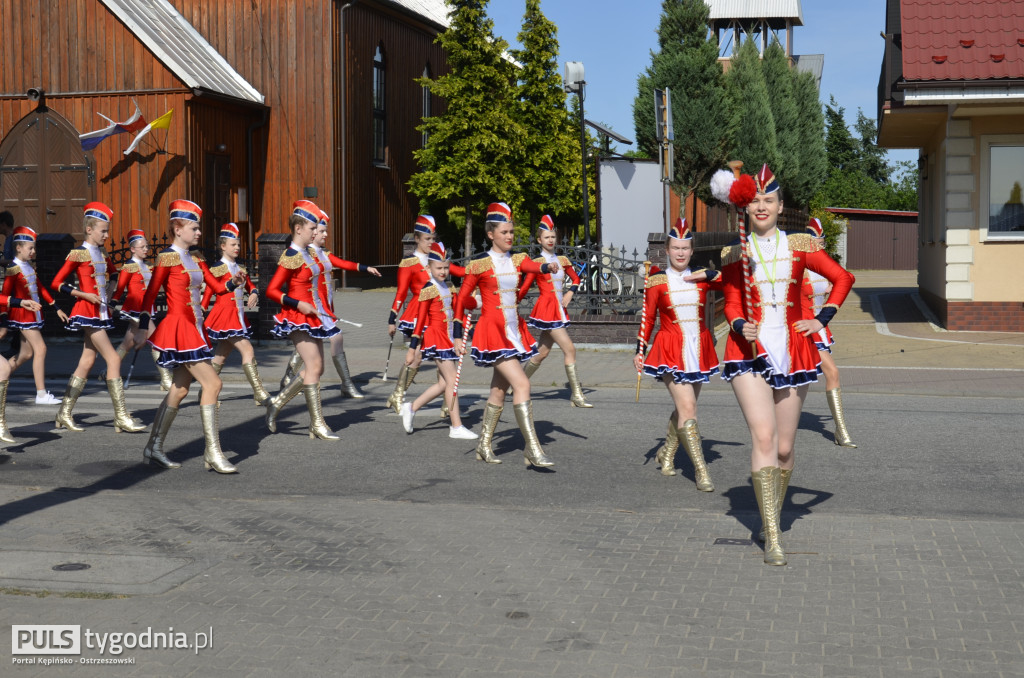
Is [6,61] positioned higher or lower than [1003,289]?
higher

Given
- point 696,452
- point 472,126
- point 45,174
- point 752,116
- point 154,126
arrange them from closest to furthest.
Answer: point 696,452 < point 154,126 < point 45,174 < point 472,126 < point 752,116

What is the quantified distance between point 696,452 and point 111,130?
23.9 metres

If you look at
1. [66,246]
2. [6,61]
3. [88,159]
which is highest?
[6,61]

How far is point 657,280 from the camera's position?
8.91m

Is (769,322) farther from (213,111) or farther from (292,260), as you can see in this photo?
(213,111)

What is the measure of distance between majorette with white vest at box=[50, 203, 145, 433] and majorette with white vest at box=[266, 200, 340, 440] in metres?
1.65

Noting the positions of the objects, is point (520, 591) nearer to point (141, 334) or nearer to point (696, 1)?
point (141, 334)

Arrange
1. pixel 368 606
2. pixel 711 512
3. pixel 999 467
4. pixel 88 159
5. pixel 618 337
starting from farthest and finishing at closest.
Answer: pixel 88 159
pixel 618 337
pixel 999 467
pixel 711 512
pixel 368 606

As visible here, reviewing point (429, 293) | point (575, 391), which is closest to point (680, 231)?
point (429, 293)

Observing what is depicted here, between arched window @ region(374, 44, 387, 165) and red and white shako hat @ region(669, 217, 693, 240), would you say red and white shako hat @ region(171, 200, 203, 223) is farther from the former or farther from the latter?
arched window @ region(374, 44, 387, 165)

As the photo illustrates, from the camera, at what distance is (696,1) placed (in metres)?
38.7

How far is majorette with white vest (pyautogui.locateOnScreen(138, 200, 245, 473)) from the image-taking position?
29.5ft

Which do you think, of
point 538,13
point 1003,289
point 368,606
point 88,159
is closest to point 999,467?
point 368,606

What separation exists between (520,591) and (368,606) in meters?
0.75
